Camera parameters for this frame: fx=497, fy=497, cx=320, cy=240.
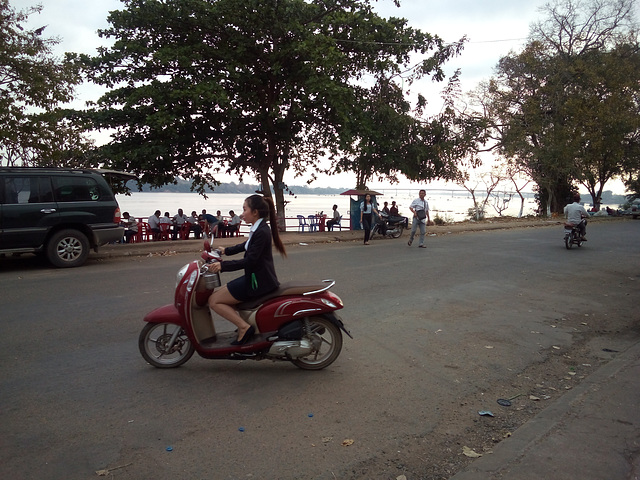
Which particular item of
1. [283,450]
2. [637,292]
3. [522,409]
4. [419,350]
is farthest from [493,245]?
[283,450]

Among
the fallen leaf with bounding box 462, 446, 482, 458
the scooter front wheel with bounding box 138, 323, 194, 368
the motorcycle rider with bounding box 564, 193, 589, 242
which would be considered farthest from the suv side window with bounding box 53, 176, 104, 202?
the motorcycle rider with bounding box 564, 193, 589, 242

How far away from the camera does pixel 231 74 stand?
54.4ft

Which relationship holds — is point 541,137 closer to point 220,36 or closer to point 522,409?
point 220,36

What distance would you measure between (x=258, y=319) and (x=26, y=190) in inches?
335

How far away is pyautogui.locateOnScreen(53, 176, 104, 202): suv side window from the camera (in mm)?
11086

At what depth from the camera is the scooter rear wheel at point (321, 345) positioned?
4.73 metres

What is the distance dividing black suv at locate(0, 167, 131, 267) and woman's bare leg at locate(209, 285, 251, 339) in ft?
25.8

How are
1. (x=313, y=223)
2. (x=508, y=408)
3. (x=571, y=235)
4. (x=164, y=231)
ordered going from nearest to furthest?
(x=508, y=408) < (x=571, y=235) < (x=164, y=231) < (x=313, y=223)

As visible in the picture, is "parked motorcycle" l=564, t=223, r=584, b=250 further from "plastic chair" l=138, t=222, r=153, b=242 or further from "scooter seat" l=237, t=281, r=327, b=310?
"plastic chair" l=138, t=222, r=153, b=242

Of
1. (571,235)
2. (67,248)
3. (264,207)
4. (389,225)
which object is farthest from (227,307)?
(389,225)

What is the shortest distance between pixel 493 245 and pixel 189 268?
1296 centimetres

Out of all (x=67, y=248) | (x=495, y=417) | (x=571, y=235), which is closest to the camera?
(x=495, y=417)

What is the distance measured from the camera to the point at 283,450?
10.9ft

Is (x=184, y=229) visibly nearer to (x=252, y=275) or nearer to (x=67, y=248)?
(x=67, y=248)
